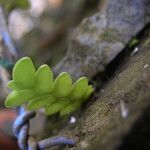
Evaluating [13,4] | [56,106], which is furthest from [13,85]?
[13,4]

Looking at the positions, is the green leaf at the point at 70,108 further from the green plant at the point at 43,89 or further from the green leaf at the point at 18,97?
the green leaf at the point at 18,97

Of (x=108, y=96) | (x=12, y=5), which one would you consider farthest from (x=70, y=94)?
(x=12, y=5)

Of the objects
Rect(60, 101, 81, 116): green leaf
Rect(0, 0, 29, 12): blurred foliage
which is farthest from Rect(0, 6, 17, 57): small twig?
Rect(60, 101, 81, 116): green leaf

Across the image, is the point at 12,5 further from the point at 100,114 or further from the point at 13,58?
the point at 100,114

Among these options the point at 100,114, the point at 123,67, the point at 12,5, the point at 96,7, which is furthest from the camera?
the point at 96,7

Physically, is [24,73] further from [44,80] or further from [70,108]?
[70,108]

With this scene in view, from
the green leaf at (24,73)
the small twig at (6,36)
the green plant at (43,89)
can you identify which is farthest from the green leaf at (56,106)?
the small twig at (6,36)
